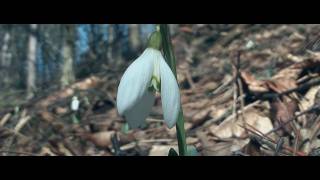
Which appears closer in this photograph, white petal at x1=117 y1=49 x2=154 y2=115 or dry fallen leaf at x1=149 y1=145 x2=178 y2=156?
white petal at x1=117 y1=49 x2=154 y2=115

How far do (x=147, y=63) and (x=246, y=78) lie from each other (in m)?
1.30

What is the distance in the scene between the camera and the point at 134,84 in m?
0.86

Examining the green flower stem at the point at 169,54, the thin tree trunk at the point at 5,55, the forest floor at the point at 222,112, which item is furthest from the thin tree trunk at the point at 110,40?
the green flower stem at the point at 169,54

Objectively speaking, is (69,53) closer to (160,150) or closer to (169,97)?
(160,150)

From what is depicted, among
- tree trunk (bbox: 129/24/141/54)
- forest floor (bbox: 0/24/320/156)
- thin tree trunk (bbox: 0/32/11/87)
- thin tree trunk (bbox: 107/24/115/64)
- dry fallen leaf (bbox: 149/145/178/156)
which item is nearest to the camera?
forest floor (bbox: 0/24/320/156)

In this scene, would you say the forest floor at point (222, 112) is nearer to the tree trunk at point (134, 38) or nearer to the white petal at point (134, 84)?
the white petal at point (134, 84)

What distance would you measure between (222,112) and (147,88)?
122cm

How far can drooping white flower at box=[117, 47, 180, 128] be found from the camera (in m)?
0.84

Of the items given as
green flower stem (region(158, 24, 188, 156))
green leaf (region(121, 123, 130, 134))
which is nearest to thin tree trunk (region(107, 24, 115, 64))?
green leaf (region(121, 123, 130, 134))

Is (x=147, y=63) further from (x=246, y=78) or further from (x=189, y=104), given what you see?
(x=189, y=104)

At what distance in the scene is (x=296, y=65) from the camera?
2209 millimetres

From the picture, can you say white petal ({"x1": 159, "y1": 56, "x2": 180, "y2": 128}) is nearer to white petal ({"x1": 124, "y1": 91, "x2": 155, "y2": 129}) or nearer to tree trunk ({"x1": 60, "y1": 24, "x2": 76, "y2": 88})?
white petal ({"x1": 124, "y1": 91, "x2": 155, "y2": 129})

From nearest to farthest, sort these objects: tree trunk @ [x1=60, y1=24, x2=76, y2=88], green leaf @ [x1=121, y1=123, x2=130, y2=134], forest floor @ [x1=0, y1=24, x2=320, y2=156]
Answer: forest floor @ [x1=0, y1=24, x2=320, y2=156] → green leaf @ [x1=121, y1=123, x2=130, y2=134] → tree trunk @ [x1=60, y1=24, x2=76, y2=88]

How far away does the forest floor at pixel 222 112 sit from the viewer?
1745 millimetres
